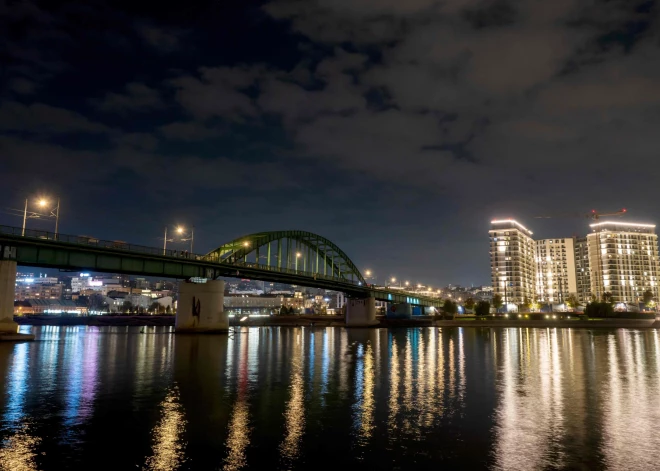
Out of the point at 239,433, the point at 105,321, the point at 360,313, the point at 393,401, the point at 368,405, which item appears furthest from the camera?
the point at 105,321

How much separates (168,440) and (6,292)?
53.7 m

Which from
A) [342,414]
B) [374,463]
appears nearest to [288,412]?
[342,414]

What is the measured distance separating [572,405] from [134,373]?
80.0 ft

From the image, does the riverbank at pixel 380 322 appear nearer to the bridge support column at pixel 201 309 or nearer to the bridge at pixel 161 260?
the bridge at pixel 161 260

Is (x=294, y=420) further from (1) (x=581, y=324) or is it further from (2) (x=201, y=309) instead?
(1) (x=581, y=324)

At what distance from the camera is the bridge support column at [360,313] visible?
479 feet

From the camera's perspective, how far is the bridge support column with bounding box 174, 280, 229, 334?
279 feet

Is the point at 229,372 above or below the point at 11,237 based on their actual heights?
below

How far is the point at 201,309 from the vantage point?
8600 cm

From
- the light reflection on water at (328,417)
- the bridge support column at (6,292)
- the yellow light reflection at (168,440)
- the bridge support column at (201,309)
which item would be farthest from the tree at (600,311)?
the yellow light reflection at (168,440)

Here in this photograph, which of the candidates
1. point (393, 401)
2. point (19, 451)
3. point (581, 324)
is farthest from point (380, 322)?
point (19, 451)

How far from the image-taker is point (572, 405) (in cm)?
2092

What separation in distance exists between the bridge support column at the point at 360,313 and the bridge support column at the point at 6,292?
97.2 metres

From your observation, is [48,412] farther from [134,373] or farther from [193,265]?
[193,265]
